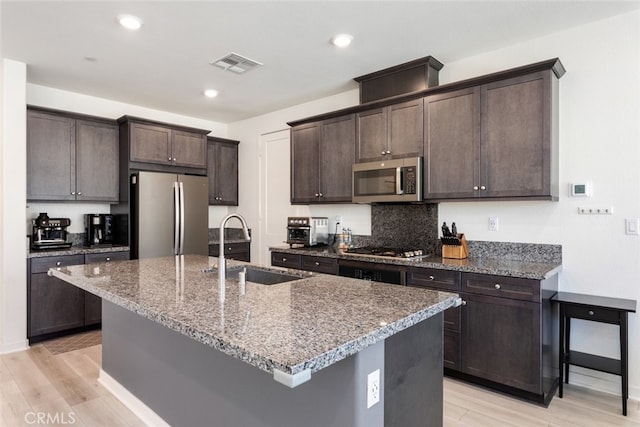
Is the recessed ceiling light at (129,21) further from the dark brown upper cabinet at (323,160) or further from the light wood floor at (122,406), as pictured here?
the light wood floor at (122,406)

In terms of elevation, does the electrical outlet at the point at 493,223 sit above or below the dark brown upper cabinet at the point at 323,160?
below

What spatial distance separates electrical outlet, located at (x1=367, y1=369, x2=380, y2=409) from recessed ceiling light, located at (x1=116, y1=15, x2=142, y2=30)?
2776 millimetres

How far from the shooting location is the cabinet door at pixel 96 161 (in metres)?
4.15

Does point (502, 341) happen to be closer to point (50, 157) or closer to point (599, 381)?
point (599, 381)

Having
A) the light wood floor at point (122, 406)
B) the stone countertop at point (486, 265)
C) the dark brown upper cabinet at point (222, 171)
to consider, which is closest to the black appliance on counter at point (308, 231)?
the stone countertop at point (486, 265)

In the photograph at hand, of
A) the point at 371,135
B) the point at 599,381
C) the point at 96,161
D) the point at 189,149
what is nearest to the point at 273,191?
the point at 189,149

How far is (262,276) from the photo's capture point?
8.16 feet

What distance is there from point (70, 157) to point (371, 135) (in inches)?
127

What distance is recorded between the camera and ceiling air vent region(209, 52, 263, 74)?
3.33 metres

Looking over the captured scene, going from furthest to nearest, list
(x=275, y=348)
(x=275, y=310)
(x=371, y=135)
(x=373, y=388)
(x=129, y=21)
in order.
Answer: (x=371, y=135), (x=129, y=21), (x=275, y=310), (x=373, y=388), (x=275, y=348)

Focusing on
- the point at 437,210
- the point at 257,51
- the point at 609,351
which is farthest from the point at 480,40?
the point at 609,351

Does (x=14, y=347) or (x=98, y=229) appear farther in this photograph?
(x=98, y=229)

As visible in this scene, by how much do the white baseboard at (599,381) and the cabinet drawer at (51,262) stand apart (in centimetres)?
452

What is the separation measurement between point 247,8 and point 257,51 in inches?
→ 26.4
